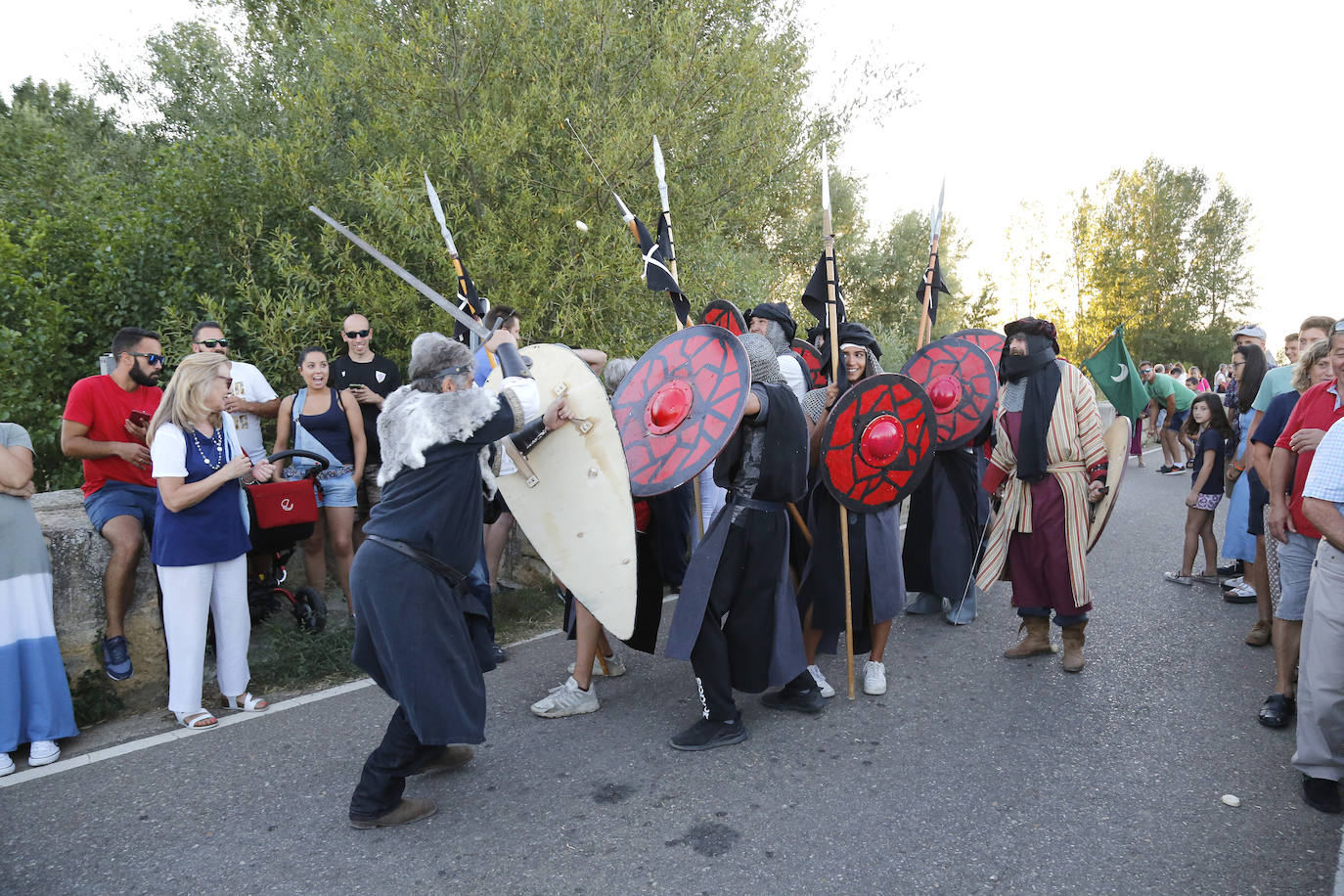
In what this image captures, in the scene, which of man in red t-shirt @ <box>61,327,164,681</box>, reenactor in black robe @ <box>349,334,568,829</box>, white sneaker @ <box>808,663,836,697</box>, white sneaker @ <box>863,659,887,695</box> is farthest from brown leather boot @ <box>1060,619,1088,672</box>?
man in red t-shirt @ <box>61,327,164,681</box>

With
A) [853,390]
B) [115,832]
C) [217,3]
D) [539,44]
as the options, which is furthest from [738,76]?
[217,3]

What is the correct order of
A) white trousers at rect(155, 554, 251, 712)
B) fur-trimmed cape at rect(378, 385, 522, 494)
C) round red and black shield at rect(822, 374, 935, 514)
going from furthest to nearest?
1. round red and black shield at rect(822, 374, 935, 514)
2. white trousers at rect(155, 554, 251, 712)
3. fur-trimmed cape at rect(378, 385, 522, 494)

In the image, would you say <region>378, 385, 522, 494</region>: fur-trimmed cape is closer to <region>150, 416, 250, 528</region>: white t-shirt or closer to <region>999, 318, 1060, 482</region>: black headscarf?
<region>150, 416, 250, 528</region>: white t-shirt

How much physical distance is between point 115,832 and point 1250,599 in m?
6.27

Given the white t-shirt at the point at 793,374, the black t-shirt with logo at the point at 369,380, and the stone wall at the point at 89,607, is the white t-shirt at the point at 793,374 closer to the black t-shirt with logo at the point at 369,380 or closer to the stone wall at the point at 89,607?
the black t-shirt with logo at the point at 369,380

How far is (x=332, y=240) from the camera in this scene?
685 cm

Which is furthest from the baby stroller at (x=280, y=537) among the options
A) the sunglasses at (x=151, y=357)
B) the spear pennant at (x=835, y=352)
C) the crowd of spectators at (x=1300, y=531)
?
the crowd of spectators at (x=1300, y=531)

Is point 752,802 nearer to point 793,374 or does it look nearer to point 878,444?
point 878,444

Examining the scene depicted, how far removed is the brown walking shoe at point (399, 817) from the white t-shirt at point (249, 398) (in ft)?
9.50

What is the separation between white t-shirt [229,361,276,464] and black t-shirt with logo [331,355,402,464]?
0.44 m

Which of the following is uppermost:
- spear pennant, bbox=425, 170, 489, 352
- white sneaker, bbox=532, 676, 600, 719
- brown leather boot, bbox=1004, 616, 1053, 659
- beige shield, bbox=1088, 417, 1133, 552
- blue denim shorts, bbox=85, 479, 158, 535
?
spear pennant, bbox=425, 170, 489, 352

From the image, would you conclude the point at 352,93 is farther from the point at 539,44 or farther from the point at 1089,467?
the point at 1089,467

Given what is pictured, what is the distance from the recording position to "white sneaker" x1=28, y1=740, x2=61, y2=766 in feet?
11.4

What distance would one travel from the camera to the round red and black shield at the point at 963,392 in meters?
4.87
